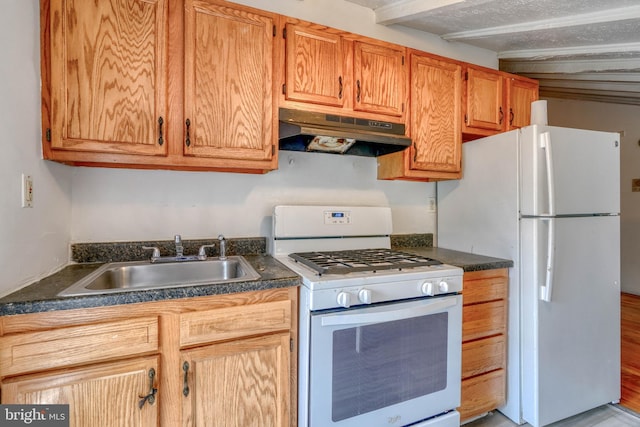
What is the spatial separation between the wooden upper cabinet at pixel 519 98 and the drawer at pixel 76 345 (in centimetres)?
260

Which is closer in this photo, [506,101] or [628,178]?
[506,101]

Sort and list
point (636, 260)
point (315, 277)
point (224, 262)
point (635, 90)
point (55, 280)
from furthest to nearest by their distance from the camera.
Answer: point (636, 260)
point (635, 90)
point (224, 262)
point (315, 277)
point (55, 280)

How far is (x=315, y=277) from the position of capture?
1364mm

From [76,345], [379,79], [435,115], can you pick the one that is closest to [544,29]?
[435,115]

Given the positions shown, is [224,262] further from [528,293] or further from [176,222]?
[528,293]

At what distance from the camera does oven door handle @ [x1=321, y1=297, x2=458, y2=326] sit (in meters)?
1.33

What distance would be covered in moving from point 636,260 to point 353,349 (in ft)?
15.9

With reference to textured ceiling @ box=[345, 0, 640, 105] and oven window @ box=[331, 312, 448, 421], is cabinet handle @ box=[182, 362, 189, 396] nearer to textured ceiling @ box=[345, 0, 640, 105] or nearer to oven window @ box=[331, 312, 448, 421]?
oven window @ box=[331, 312, 448, 421]

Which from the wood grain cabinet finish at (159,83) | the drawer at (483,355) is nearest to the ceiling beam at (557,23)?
the wood grain cabinet finish at (159,83)

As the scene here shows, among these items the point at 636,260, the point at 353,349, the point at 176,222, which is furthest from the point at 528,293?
the point at 636,260

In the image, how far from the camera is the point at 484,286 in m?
1.77

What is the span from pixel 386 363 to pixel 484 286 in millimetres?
Answer: 761

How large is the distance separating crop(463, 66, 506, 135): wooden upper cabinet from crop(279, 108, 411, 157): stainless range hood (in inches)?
25.9

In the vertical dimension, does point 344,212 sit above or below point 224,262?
above
